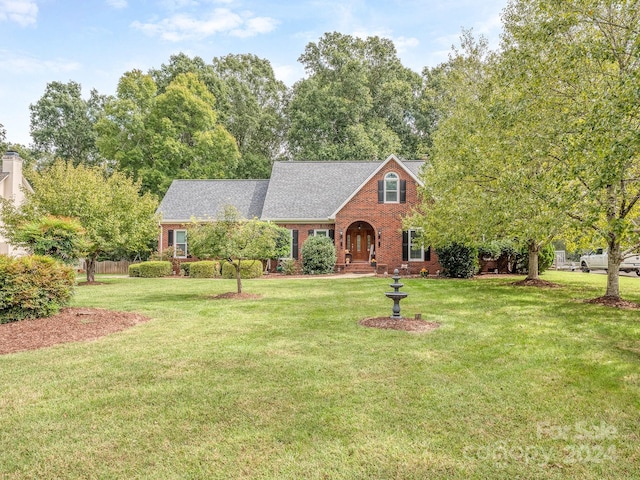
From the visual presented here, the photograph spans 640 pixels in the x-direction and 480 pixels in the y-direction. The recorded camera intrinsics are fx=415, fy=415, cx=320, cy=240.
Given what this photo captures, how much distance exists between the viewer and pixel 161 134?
35281mm

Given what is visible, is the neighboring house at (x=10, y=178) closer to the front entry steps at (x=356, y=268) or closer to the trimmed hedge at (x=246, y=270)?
the trimmed hedge at (x=246, y=270)

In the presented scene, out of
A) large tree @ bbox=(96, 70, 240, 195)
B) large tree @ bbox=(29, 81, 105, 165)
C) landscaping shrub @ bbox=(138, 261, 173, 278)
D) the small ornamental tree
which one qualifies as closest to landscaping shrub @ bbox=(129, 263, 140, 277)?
landscaping shrub @ bbox=(138, 261, 173, 278)

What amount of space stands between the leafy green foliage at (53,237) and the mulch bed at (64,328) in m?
2.19

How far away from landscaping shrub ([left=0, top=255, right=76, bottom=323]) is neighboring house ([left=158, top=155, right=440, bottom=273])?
1308 cm

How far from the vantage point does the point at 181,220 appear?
2616cm

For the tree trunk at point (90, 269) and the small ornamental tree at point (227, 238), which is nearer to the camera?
the small ornamental tree at point (227, 238)

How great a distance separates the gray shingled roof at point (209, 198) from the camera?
26.5 metres

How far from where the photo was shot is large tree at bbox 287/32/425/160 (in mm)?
38375

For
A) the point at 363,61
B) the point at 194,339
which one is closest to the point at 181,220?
the point at 194,339

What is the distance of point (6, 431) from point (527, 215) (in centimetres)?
1183

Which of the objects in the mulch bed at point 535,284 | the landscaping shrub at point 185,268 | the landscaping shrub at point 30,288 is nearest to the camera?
the landscaping shrub at point 30,288

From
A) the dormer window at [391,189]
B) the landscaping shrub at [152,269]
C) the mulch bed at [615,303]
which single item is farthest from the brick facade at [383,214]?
the mulch bed at [615,303]

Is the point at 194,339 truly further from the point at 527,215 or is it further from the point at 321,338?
the point at 527,215

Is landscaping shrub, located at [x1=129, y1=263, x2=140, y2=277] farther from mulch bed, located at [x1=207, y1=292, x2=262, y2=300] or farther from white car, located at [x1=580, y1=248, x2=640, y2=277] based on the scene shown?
white car, located at [x1=580, y1=248, x2=640, y2=277]
